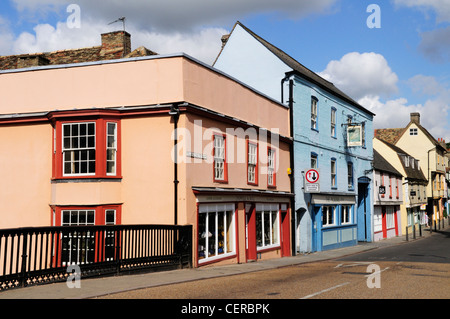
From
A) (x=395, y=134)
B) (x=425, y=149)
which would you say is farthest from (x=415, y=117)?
(x=425, y=149)

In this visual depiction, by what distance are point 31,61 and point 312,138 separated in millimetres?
15466

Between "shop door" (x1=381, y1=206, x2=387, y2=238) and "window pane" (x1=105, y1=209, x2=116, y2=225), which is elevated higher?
"window pane" (x1=105, y1=209, x2=116, y2=225)

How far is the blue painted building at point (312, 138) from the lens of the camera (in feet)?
87.5

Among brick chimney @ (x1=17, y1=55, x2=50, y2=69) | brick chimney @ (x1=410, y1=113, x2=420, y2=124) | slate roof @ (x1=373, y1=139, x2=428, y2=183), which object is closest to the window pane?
brick chimney @ (x1=17, y1=55, x2=50, y2=69)

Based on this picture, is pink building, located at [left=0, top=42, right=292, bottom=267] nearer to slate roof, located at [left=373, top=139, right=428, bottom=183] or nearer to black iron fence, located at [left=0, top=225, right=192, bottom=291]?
black iron fence, located at [left=0, top=225, right=192, bottom=291]

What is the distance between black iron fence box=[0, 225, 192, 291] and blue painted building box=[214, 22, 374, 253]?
1121 cm

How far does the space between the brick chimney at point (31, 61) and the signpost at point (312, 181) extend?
47.2ft

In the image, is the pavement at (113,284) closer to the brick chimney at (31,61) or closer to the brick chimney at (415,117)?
the brick chimney at (31,61)

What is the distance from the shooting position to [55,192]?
17.2m

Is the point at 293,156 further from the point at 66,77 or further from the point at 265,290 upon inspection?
the point at 265,290

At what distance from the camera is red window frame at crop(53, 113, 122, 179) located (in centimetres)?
1681

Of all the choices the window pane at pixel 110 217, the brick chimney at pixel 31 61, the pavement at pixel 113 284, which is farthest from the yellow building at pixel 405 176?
the window pane at pixel 110 217
